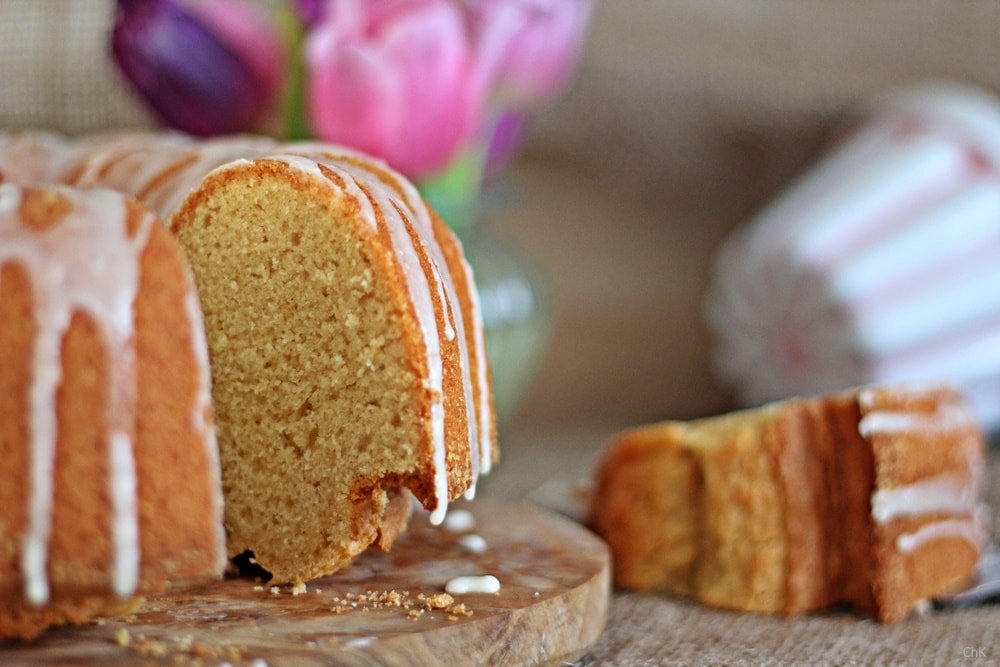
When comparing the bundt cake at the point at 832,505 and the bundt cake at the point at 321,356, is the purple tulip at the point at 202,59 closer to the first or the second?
the bundt cake at the point at 321,356

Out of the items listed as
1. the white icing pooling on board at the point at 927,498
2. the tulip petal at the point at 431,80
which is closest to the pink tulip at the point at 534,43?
the tulip petal at the point at 431,80

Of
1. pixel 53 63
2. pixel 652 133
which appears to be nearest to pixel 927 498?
pixel 652 133

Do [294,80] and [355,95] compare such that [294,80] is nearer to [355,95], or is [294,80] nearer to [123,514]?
[355,95]

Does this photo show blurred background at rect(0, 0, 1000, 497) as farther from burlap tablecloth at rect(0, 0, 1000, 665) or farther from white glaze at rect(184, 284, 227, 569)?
white glaze at rect(184, 284, 227, 569)

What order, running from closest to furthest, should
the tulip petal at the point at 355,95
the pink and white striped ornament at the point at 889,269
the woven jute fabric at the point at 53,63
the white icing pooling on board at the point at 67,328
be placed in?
the white icing pooling on board at the point at 67,328
the tulip petal at the point at 355,95
the pink and white striped ornament at the point at 889,269
the woven jute fabric at the point at 53,63

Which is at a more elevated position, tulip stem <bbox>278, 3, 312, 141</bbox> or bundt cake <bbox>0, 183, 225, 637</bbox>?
tulip stem <bbox>278, 3, 312, 141</bbox>

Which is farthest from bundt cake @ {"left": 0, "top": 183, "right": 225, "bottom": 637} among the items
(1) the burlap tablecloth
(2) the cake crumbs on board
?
(1) the burlap tablecloth

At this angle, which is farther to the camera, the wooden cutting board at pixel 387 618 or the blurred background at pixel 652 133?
the blurred background at pixel 652 133
